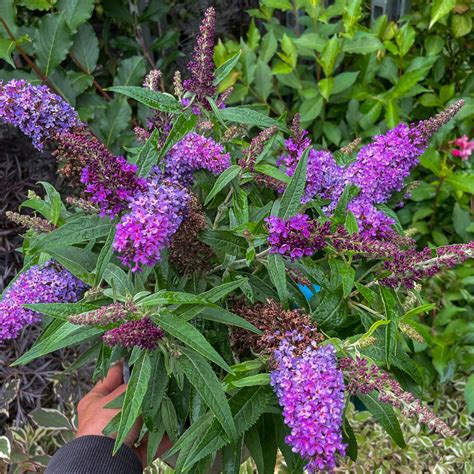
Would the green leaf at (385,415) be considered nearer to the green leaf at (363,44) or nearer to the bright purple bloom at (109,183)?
the bright purple bloom at (109,183)

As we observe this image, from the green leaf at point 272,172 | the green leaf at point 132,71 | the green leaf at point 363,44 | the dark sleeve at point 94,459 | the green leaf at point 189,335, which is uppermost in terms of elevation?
the green leaf at point 272,172

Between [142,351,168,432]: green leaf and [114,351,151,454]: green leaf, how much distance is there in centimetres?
8

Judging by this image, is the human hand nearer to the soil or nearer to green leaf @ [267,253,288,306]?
green leaf @ [267,253,288,306]

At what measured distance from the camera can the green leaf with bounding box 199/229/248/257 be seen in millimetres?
858

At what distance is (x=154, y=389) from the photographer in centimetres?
90

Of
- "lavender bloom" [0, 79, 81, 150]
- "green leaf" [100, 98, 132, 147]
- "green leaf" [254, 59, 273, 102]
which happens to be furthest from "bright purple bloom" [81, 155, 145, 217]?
"green leaf" [254, 59, 273, 102]

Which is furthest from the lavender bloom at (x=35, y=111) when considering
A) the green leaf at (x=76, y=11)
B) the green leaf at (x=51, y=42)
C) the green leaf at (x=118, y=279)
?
the green leaf at (x=76, y=11)

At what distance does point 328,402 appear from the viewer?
697 millimetres

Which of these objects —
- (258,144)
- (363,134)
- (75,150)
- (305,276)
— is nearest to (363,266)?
(305,276)

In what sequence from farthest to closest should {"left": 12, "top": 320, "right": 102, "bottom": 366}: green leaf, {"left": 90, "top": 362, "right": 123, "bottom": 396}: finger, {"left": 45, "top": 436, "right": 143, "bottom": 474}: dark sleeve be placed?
{"left": 90, "top": 362, "right": 123, "bottom": 396}: finger, {"left": 45, "top": 436, "right": 143, "bottom": 474}: dark sleeve, {"left": 12, "top": 320, "right": 102, "bottom": 366}: green leaf

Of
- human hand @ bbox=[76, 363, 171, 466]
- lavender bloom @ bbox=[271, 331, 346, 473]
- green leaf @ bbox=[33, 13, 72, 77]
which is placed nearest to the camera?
lavender bloom @ bbox=[271, 331, 346, 473]

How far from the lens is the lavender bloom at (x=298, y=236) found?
786 millimetres

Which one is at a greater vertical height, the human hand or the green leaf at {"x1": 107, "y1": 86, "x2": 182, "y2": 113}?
the green leaf at {"x1": 107, "y1": 86, "x2": 182, "y2": 113}

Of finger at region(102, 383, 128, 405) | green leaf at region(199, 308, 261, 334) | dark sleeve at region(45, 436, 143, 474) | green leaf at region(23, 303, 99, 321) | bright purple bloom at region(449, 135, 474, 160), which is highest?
green leaf at region(23, 303, 99, 321)
